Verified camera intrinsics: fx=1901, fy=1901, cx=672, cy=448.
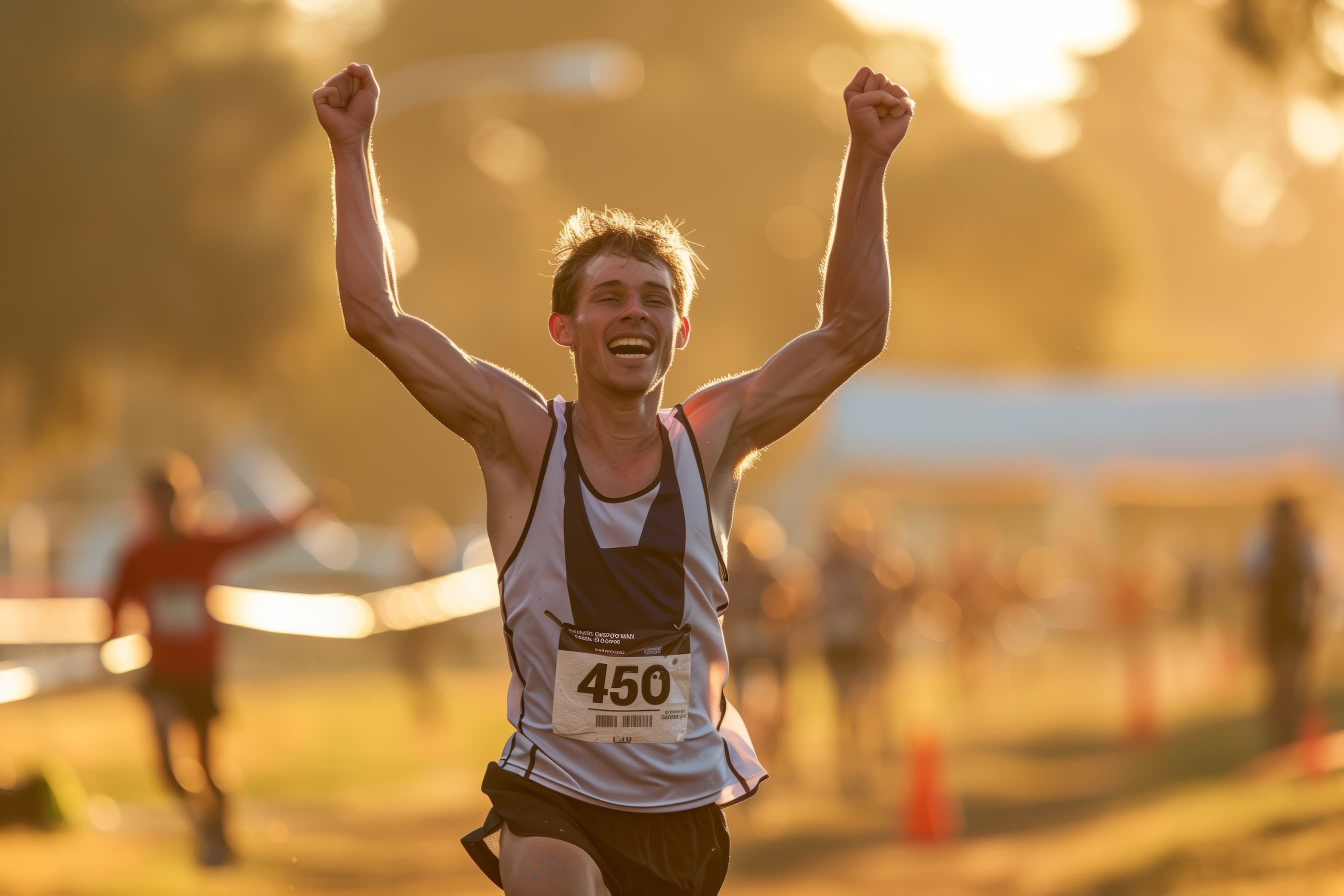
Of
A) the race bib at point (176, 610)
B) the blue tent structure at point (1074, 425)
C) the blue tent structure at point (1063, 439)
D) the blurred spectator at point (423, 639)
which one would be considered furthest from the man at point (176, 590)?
the blue tent structure at point (1074, 425)

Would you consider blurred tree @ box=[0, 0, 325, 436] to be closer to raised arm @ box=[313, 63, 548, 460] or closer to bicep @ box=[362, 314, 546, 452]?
raised arm @ box=[313, 63, 548, 460]

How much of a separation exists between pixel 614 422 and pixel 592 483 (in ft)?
0.49

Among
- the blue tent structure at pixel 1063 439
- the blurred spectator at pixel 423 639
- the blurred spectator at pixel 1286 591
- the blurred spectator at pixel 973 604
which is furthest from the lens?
the blue tent structure at pixel 1063 439

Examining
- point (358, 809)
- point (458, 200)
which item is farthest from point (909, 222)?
point (358, 809)

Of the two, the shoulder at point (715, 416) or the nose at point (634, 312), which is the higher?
the nose at point (634, 312)

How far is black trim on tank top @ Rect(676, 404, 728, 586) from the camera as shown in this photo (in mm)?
3949

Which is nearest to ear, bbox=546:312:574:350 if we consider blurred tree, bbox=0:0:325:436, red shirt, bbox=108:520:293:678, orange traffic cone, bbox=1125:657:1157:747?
red shirt, bbox=108:520:293:678

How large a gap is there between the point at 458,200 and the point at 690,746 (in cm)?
3767

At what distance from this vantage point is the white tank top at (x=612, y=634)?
3850 millimetres

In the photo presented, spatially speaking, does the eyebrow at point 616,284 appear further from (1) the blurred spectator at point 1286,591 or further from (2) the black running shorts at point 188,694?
(1) the blurred spectator at point 1286,591

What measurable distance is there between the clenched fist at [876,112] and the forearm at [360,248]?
101 centimetres

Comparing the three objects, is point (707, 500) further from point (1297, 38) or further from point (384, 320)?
point (1297, 38)

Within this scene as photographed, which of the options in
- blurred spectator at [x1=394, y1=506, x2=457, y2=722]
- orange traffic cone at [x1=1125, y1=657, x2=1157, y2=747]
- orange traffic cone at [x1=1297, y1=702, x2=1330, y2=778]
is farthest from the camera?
blurred spectator at [x1=394, y1=506, x2=457, y2=722]

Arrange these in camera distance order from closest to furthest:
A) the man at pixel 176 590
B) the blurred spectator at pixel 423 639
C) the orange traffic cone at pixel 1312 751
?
the man at pixel 176 590, the orange traffic cone at pixel 1312 751, the blurred spectator at pixel 423 639
